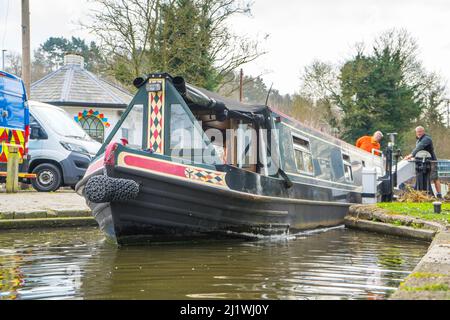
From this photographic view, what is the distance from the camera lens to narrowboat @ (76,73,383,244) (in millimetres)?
6969

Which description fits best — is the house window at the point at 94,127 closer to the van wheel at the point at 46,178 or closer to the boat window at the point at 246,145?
the van wheel at the point at 46,178

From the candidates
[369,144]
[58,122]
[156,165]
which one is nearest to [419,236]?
[156,165]

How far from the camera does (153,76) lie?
25.6 ft

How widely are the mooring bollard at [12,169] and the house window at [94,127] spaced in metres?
11.7

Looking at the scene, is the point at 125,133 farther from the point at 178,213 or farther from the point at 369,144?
the point at 369,144

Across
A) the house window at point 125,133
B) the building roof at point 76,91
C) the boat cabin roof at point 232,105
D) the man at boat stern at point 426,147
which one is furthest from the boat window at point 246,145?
the building roof at point 76,91

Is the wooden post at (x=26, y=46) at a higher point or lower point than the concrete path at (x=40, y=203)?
higher

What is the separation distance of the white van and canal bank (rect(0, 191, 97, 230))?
2644 mm

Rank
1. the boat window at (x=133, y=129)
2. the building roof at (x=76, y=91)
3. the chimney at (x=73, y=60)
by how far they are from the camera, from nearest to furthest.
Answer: the boat window at (x=133, y=129) → the building roof at (x=76, y=91) → the chimney at (x=73, y=60)

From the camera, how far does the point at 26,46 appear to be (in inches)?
695

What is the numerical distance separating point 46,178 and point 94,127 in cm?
1124

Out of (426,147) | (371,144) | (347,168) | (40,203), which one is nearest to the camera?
(40,203)

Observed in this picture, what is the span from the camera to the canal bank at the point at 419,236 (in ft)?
12.0

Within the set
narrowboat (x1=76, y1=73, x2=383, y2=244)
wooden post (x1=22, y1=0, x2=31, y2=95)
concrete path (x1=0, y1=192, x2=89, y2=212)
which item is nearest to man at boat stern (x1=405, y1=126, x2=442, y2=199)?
narrowboat (x1=76, y1=73, x2=383, y2=244)
